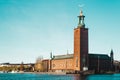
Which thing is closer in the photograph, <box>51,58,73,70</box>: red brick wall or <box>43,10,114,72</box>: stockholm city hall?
<box>43,10,114,72</box>: stockholm city hall

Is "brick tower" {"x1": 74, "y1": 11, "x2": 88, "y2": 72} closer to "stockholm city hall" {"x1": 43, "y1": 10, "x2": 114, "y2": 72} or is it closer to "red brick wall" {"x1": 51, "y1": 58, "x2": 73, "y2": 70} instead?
"stockholm city hall" {"x1": 43, "y1": 10, "x2": 114, "y2": 72}

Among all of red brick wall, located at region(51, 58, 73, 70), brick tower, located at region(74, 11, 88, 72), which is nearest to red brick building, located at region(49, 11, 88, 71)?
brick tower, located at region(74, 11, 88, 72)

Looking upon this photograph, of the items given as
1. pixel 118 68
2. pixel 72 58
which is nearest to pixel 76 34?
pixel 72 58

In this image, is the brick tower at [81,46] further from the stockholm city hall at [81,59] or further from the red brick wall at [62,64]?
the red brick wall at [62,64]

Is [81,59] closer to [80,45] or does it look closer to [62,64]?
[80,45]

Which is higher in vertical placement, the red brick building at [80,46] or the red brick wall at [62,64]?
the red brick building at [80,46]

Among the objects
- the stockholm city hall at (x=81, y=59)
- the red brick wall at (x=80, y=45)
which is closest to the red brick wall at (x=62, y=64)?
the stockholm city hall at (x=81, y=59)

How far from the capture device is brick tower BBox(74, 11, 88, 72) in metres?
127

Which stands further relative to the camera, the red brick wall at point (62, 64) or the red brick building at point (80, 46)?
the red brick wall at point (62, 64)

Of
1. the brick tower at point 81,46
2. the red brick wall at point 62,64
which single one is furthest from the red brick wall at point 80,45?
the red brick wall at point 62,64

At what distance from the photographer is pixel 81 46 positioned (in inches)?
5015

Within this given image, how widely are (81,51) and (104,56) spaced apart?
23303 millimetres

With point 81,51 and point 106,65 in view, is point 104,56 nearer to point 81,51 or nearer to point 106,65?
point 106,65

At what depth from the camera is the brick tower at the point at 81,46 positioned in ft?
417
